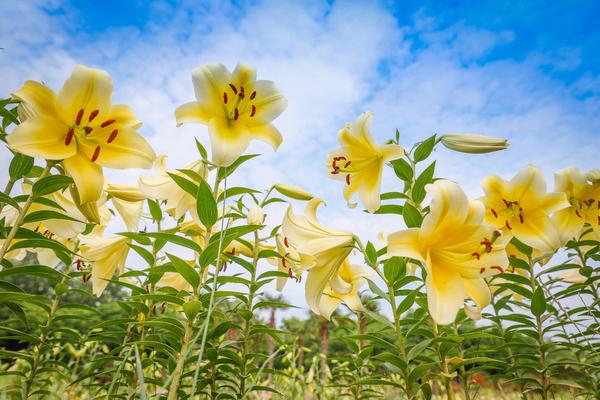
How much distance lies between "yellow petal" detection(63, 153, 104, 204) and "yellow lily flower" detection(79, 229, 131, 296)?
37cm

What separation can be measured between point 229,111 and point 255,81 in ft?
0.51

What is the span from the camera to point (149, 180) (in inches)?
56.9

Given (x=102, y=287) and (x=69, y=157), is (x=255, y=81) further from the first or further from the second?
(x=102, y=287)

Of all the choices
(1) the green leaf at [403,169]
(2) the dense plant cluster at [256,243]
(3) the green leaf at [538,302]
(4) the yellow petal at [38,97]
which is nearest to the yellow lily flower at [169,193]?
(2) the dense plant cluster at [256,243]

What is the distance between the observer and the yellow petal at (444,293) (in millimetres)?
912

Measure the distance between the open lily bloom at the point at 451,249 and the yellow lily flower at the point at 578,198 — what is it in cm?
71

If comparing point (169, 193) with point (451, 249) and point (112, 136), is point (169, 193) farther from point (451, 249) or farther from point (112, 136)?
point (451, 249)

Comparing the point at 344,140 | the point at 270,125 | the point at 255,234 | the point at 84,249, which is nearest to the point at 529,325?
the point at 344,140

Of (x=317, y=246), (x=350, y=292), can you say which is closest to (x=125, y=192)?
(x=317, y=246)

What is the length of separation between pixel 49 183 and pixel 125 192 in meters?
0.38

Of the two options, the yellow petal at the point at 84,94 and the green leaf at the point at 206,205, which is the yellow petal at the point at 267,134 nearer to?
the green leaf at the point at 206,205

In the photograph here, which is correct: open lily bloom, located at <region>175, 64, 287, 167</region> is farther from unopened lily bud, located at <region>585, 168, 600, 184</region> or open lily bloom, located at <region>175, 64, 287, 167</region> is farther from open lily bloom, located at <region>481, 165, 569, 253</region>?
unopened lily bud, located at <region>585, 168, 600, 184</region>

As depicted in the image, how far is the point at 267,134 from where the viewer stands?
148 cm

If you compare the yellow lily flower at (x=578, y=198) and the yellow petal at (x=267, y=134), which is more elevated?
the yellow petal at (x=267, y=134)
